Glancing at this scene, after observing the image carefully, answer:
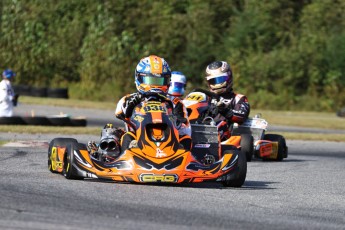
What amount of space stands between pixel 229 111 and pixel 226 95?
2.09ft

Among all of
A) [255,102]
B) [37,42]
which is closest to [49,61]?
[37,42]

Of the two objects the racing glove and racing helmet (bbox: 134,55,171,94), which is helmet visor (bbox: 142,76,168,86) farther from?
the racing glove

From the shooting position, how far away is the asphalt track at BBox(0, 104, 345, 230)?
22.0ft

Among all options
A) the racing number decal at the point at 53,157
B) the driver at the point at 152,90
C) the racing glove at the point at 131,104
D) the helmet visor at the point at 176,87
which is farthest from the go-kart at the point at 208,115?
the racing number decal at the point at 53,157

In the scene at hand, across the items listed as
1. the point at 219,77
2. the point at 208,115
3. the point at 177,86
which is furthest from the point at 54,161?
the point at 219,77

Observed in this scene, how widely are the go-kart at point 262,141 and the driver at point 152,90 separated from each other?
4.34 m

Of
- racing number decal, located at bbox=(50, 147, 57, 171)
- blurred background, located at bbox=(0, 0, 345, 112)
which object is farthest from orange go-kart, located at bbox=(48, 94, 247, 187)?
blurred background, located at bbox=(0, 0, 345, 112)

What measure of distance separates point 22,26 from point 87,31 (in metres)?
2.50

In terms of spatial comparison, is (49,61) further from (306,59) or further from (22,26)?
(306,59)

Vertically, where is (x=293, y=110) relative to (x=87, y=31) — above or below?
below

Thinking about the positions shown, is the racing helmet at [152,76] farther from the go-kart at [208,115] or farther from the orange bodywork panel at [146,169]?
the go-kart at [208,115]

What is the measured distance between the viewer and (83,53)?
36.6 metres

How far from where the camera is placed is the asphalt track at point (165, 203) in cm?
670

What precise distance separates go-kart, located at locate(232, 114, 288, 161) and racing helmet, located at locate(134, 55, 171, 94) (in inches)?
171
